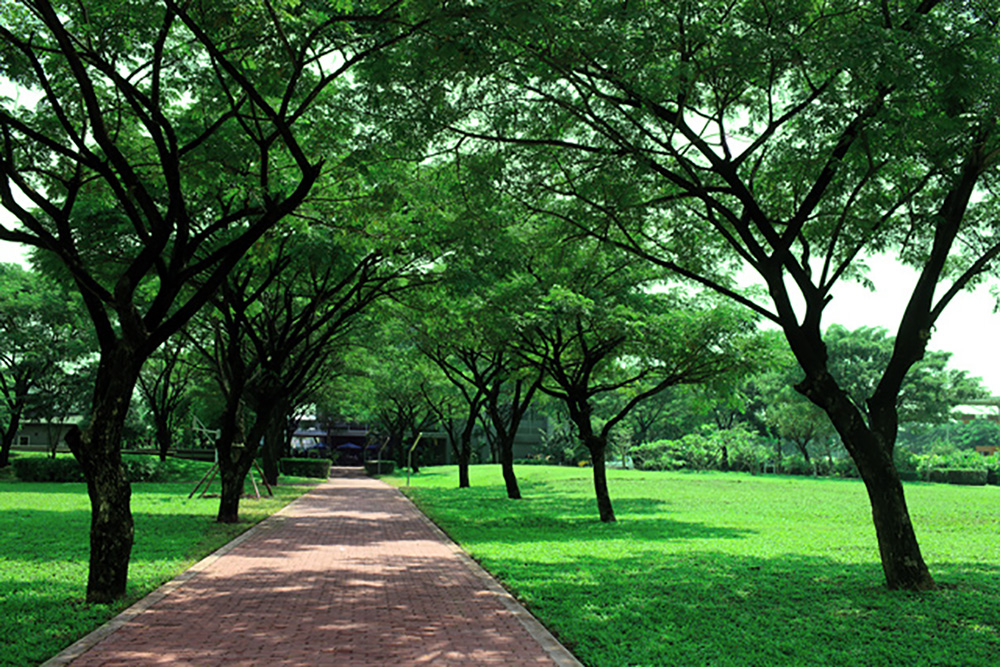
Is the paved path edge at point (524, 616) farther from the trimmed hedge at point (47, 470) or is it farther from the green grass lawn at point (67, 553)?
the trimmed hedge at point (47, 470)

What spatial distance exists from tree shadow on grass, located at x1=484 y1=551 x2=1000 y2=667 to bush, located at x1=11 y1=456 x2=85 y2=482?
25.2 meters

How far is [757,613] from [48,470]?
99.3ft

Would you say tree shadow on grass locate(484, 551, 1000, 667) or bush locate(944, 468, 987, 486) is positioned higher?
tree shadow on grass locate(484, 551, 1000, 667)

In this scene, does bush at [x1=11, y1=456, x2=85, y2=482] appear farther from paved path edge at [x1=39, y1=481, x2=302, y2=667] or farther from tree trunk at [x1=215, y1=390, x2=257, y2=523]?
paved path edge at [x1=39, y1=481, x2=302, y2=667]

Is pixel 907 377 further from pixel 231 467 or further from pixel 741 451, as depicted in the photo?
pixel 231 467

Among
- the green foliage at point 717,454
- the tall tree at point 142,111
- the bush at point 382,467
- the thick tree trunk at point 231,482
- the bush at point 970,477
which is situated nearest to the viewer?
the tall tree at point 142,111

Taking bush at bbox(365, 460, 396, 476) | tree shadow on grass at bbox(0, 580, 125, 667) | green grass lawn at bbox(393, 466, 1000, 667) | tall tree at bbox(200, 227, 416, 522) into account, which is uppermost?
tall tree at bbox(200, 227, 416, 522)

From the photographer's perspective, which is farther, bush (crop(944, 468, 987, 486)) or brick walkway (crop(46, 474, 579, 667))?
bush (crop(944, 468, 987, 486))

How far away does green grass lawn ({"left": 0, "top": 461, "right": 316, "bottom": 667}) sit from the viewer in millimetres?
6820

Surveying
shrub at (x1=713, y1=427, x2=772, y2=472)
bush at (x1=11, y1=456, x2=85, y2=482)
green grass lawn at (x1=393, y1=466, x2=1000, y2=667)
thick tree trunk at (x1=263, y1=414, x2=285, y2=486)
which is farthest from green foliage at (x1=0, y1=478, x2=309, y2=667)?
shrub at (x1=713, y1=427, x2=772, y2=472)

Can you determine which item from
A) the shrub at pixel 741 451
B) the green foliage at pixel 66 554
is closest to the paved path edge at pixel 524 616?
the green foliage at pixel 66 554

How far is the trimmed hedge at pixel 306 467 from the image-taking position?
43688 mm

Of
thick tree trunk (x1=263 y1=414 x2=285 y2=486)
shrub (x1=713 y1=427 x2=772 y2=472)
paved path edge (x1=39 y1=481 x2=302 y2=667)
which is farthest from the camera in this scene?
shrub (x1=713 y1=427 x2=772 y2=472)

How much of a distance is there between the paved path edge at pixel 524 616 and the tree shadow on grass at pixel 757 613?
0.12 m
